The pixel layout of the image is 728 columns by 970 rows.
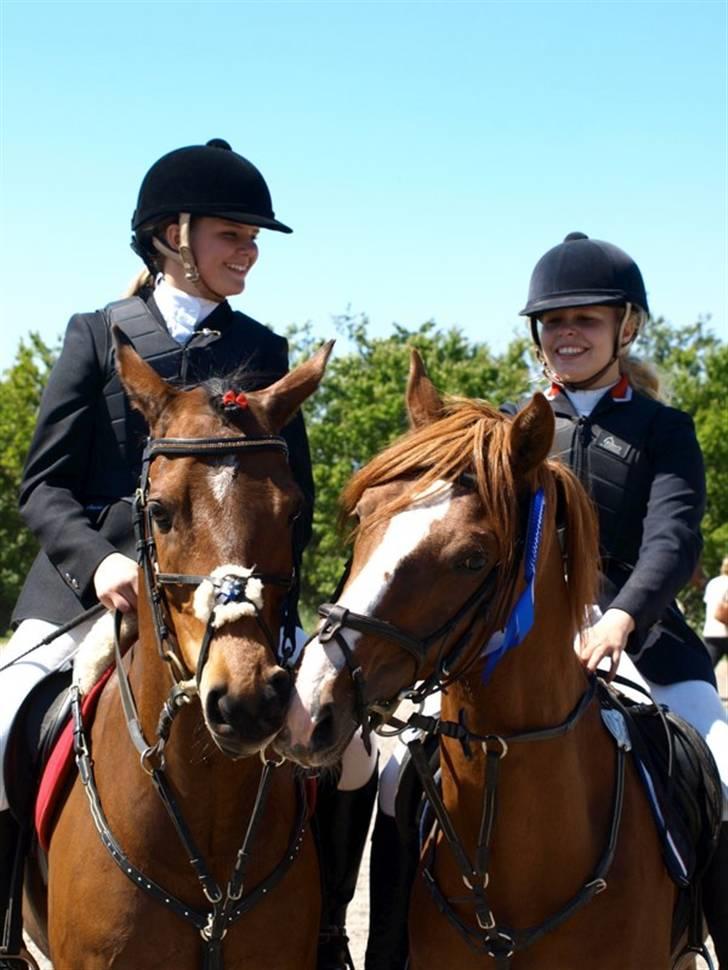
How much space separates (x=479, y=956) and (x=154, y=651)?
1516 mm

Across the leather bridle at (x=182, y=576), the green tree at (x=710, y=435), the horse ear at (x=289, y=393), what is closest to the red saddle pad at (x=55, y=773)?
the leather bridle at (x=182, y=576)

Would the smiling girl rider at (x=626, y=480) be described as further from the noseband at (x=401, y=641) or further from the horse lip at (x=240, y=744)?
the horse lip at (x=240, y=744)

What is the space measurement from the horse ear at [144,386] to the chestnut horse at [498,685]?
2.42ft

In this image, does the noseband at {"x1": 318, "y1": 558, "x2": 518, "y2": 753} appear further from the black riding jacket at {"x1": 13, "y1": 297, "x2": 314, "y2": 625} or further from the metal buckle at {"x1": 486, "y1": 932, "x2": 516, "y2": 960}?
the black riding jacket at {"x1": 13, "y1": 297, "x2": 314, "y2": 625}

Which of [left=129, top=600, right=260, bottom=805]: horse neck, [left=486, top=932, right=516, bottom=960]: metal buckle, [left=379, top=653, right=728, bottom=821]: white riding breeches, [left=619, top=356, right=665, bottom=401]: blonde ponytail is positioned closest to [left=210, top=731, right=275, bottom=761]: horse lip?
[left=129, top=600, right=260, bottom=805]: horse neck

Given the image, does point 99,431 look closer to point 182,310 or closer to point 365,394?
point 182,310

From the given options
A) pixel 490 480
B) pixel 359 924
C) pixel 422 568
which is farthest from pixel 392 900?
pixel 359 924

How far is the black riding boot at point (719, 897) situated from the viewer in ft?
16.2

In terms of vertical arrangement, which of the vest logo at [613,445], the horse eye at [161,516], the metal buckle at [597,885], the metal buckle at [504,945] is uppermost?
the horse eye at [161,516]

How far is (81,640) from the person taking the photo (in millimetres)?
5285

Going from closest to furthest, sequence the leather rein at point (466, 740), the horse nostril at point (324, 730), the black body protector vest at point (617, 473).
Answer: the horse nostril at point (324, 730), the leather rein at point (466, 740), the black body protector vest at point (617, 473)

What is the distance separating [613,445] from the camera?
5641 millimetres

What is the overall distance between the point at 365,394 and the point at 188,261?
3484 cm

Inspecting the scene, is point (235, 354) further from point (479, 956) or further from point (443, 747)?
point (479, 956)
